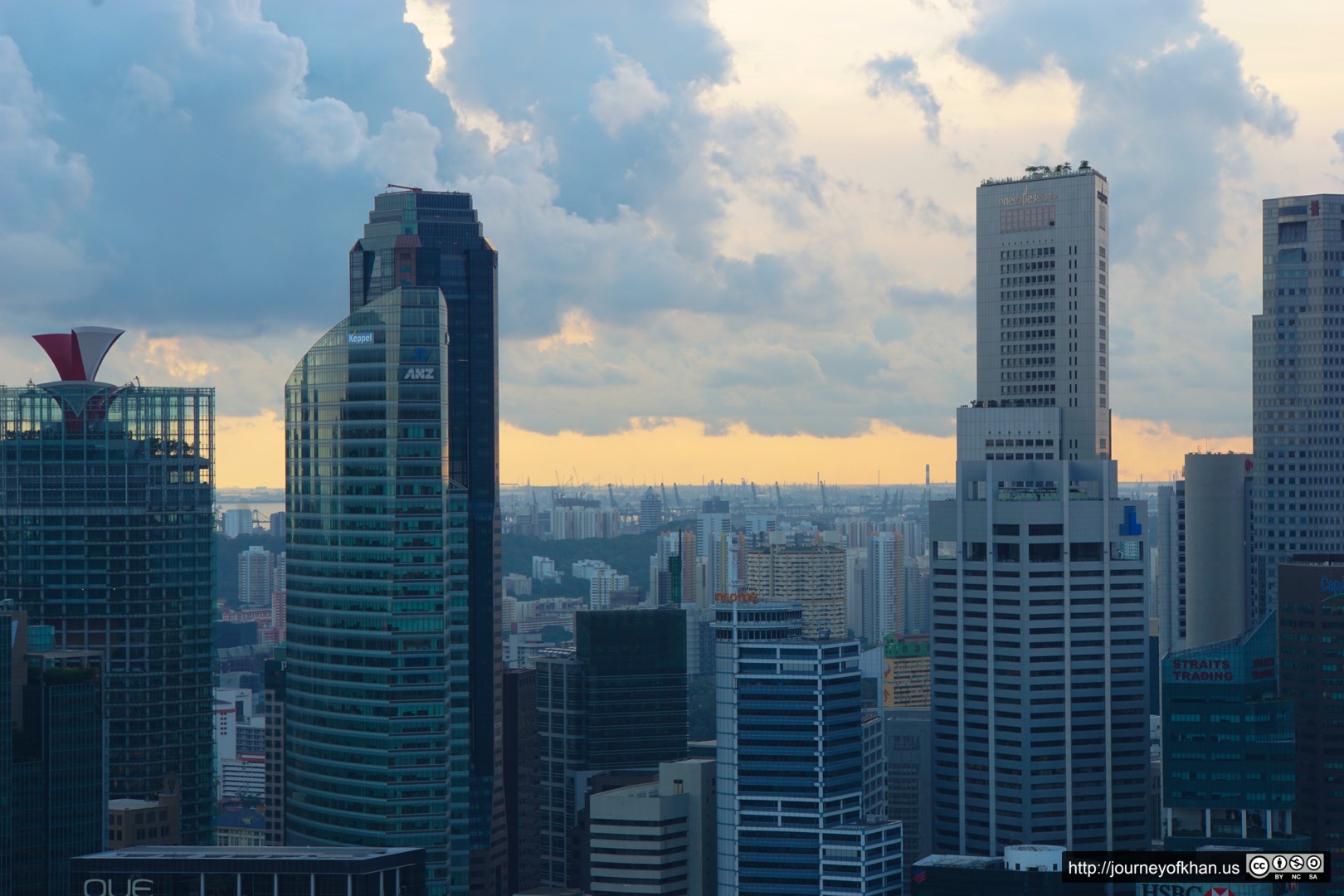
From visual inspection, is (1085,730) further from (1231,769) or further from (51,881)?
(51,881)

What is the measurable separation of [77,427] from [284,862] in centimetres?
6689

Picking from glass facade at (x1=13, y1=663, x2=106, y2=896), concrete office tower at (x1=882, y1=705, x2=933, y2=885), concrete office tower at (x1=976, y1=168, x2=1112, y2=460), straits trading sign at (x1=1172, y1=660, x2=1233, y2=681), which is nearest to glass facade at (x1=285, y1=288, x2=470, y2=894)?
glass facade at (x1=13, y1=663, x2=106, y2=896)

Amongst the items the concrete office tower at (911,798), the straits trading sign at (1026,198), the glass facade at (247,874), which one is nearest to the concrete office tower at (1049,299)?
the straits trading sign at (1026,198)

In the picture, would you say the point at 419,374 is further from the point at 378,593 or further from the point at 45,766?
the point at 45,766

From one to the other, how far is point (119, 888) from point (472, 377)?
87354mm

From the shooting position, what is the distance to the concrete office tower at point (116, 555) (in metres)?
167

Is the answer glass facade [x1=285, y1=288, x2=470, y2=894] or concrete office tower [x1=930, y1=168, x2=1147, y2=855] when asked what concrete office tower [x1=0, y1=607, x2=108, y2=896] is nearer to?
glass facade [x1=285, y1=288, x2=470, y2=894]

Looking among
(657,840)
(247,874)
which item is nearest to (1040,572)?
(657,840)

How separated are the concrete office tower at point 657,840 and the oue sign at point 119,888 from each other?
45121 mm

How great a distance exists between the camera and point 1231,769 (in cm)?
14738

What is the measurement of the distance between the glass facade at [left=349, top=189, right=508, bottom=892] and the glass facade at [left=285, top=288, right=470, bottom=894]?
36.2 metres

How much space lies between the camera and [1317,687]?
159875mm

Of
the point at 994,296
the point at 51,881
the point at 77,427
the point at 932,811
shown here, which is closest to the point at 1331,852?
the point at 932,811

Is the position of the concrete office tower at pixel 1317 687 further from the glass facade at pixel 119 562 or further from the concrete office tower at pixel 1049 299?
the glass facade at pixel 119 562
